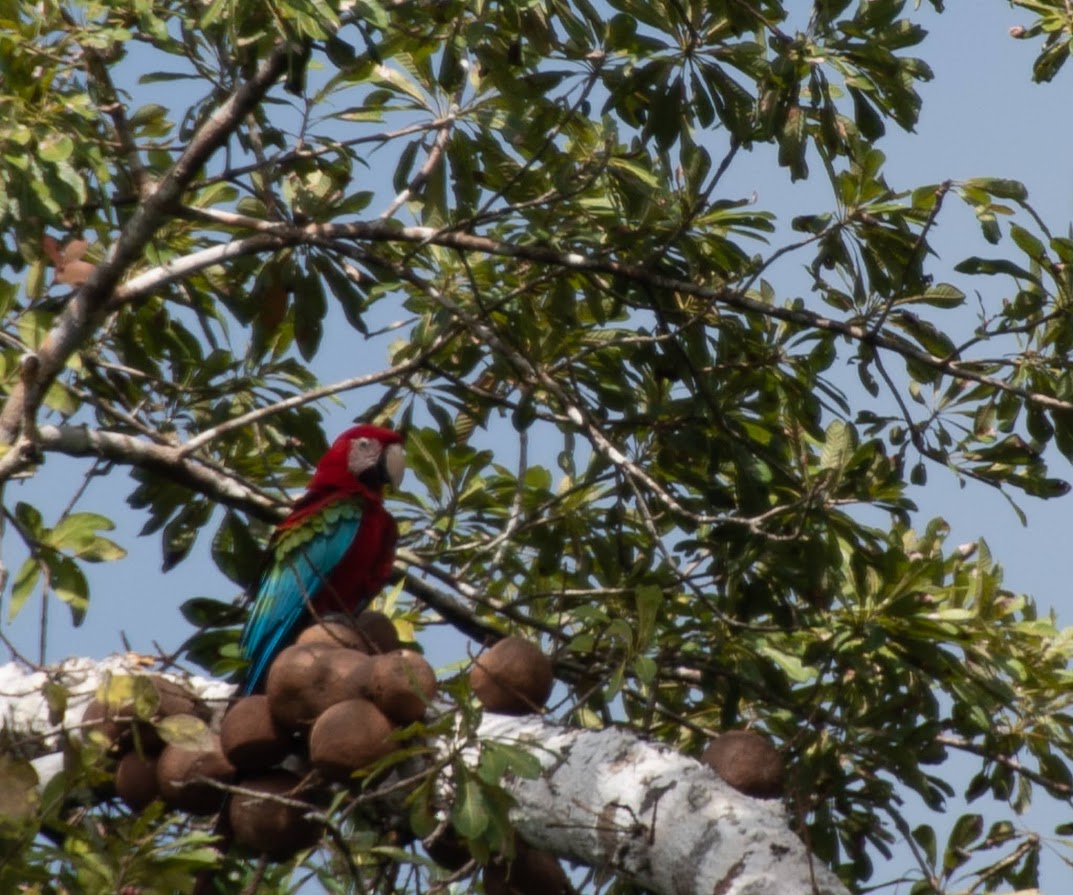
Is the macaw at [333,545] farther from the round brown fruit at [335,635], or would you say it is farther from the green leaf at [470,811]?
the green leaf at [470,811]

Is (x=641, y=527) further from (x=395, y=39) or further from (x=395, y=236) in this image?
(x=395, y=39)

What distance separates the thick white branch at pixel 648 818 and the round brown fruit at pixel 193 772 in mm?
278

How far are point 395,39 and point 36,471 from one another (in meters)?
1.52

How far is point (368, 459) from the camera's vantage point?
481 cm

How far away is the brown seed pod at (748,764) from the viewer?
8.68 ft

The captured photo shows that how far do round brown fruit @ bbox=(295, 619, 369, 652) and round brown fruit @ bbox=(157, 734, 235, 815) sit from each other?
0.93 ft

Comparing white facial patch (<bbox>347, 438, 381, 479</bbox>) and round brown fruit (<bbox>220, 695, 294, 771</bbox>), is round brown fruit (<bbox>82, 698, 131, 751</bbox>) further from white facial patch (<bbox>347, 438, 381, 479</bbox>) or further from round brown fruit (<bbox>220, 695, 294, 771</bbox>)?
white facial patch (<bbox>347, 438, 381, 479</bbox>)

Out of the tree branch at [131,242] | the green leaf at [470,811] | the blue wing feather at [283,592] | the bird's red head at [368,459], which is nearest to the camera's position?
the green leaf at [470,811]

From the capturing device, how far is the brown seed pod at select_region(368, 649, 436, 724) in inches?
106

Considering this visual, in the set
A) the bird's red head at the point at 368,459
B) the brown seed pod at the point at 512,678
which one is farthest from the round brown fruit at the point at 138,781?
the bird's red head at the point at 368,459

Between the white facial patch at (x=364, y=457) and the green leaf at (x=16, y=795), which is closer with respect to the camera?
the green leaf at (x=16, y=795)

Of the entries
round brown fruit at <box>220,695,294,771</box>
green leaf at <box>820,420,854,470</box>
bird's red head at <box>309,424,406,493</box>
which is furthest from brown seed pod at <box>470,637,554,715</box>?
bird's red head at <box>309,424,406,493</box>

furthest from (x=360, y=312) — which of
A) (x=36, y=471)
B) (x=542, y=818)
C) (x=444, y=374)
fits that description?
(x=542, y=818)

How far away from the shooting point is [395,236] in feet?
12.6
